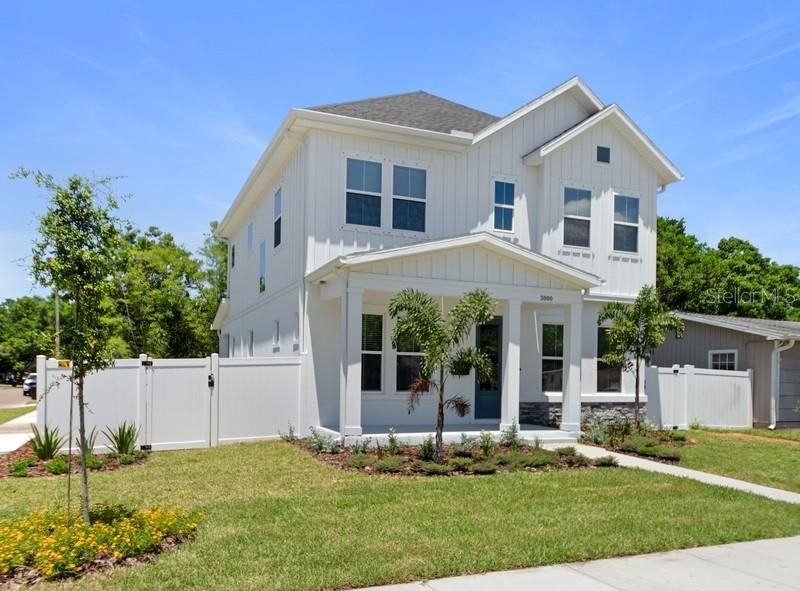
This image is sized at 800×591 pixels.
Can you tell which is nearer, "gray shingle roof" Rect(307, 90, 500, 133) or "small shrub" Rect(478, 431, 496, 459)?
"small shrub" Rect(478, 431, 496, 459)

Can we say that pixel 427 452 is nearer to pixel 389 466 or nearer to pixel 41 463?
pixel 389 466

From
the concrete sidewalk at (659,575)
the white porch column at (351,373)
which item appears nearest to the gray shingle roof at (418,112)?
the white porch column at (351,373)

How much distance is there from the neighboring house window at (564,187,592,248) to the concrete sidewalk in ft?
34.5

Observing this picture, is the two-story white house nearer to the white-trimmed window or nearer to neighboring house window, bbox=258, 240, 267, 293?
neighboring house window, bbox=258, 240, 267, 293


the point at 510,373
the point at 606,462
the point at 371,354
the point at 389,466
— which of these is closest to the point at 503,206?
the point at 510,373

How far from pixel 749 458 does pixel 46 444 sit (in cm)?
1255

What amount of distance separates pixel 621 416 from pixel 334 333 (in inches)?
301

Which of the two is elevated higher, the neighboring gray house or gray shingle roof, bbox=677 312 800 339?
gray shingle roof, bbox=677 312 800 339

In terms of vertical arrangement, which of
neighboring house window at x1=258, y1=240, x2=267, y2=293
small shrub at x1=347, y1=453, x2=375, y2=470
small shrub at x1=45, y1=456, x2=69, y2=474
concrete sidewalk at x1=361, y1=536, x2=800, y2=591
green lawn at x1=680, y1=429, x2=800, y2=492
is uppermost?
neighboring house window at x1=258, y1=240, x2=267, y2=293

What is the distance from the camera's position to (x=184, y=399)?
12570mm

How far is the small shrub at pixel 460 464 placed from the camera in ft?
33.7

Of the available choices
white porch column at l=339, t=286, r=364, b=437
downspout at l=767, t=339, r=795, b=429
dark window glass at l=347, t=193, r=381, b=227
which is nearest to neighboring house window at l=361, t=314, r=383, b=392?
dark window glass at l=347, t=193, r=381, b=227

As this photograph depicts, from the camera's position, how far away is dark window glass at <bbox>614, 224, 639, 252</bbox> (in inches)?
651

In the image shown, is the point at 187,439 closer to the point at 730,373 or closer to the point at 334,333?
the point at 334,333
